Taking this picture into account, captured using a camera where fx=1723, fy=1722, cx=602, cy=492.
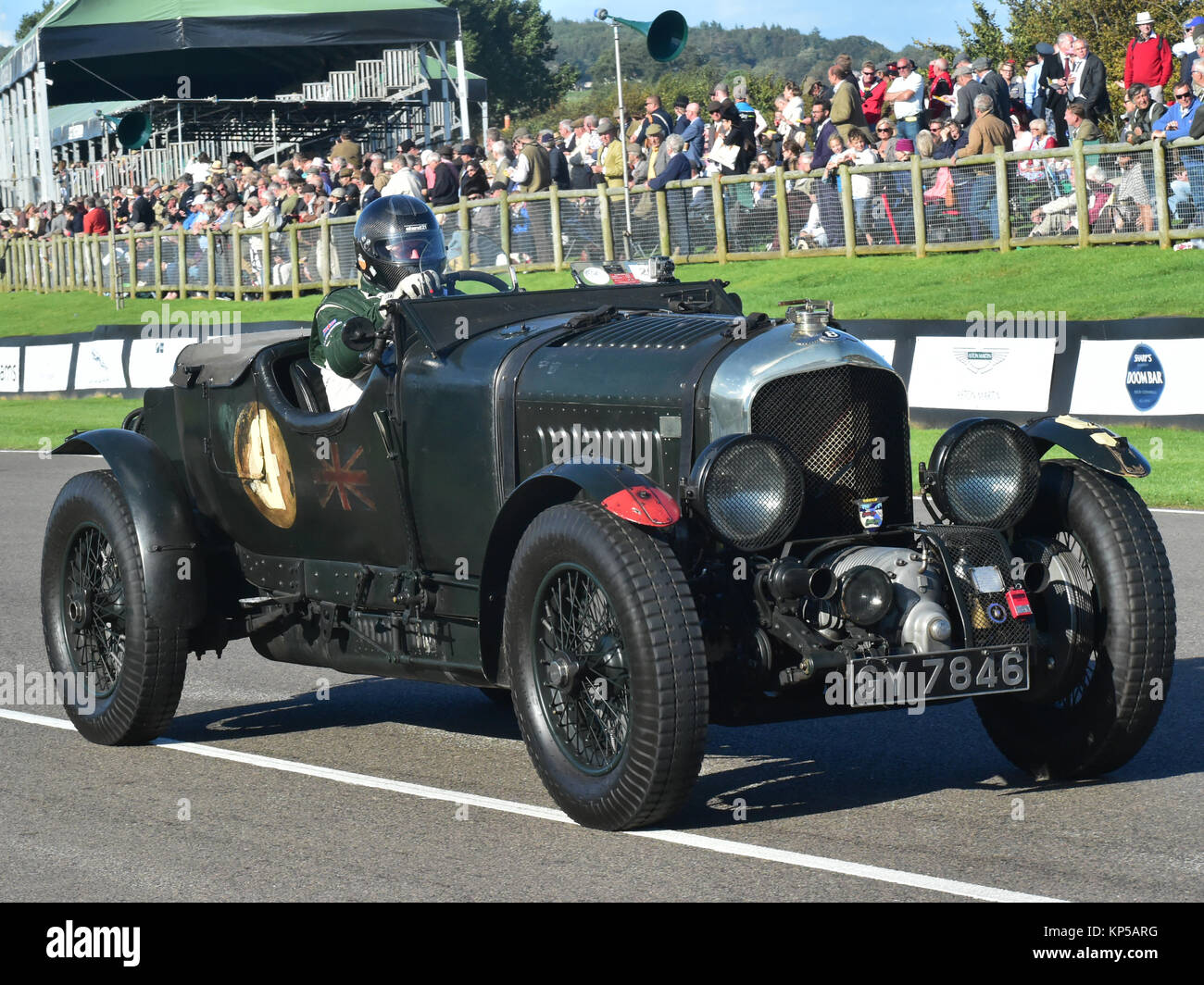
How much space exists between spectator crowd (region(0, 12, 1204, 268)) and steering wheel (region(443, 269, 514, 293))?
10.7 metres

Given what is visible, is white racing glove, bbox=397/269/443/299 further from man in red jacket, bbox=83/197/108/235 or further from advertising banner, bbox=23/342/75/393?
man in red jacket, bbox=83/197/108/235

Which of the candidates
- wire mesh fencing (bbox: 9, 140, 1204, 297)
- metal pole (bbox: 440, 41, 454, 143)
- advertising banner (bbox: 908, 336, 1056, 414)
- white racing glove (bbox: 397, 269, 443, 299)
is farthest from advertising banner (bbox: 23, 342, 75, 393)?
white racing glove (bbox: 397, 269, 443, 299)

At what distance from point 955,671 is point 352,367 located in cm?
248

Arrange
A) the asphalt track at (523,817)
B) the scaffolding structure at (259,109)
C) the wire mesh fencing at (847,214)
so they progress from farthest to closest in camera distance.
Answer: the scaffolding structure at (259,109) → the wire mesh fencing at (847,214) → the asphalt track at (523,817)

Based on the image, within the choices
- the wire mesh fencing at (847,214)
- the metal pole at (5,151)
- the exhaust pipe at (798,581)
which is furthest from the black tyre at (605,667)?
the metal pole at (5,151)

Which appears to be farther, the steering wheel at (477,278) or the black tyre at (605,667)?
the steering wheel at (477,278)

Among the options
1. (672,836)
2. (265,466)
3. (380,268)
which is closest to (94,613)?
(265,466)

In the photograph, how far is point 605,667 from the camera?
4934mm

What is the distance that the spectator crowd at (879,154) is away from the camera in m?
19.7

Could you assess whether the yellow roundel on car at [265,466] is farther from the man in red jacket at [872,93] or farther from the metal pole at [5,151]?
the metal pole at [5,151]

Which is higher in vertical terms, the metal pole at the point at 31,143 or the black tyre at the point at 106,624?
the metal pole at the point at 31,143

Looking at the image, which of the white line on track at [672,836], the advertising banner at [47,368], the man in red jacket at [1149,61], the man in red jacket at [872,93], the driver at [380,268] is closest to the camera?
the white line on track at [672,836]

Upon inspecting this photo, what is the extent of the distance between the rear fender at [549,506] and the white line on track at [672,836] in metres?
0.43
